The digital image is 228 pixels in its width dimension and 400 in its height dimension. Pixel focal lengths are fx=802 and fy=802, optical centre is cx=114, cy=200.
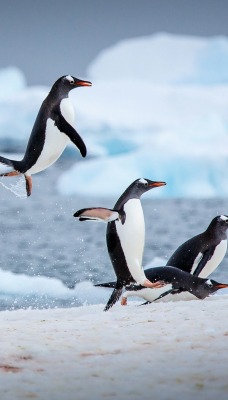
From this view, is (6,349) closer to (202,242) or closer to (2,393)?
(2,393)

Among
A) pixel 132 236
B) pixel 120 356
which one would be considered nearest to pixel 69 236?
pixel 132 236

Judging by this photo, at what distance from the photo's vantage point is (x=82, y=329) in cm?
378

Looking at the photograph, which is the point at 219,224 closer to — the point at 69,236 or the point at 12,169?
the point at 12,169

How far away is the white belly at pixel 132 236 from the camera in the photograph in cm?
502

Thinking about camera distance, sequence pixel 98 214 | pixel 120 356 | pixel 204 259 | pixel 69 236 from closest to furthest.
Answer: pixel 120 356, pixel 98 214, pixel 204 259, pixel 69 236

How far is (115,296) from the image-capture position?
4973 millimetres

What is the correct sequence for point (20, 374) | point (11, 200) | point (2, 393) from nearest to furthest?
point (2, 393) → point (20, 374) → point (11, 200)

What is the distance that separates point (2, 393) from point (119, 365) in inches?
19.5

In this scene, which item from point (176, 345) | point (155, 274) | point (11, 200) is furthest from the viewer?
point (11, 200)

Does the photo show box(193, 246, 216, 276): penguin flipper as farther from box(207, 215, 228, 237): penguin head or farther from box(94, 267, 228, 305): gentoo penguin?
box(94, 267, 228, 305): gentoo penguin

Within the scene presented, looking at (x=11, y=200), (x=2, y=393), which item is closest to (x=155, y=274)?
(x=2, y=393)

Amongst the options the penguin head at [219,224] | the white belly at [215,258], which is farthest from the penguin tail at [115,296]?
the penguin head at [219,224]

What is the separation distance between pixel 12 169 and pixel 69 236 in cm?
2348

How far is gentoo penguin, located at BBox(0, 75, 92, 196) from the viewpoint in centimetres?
483
